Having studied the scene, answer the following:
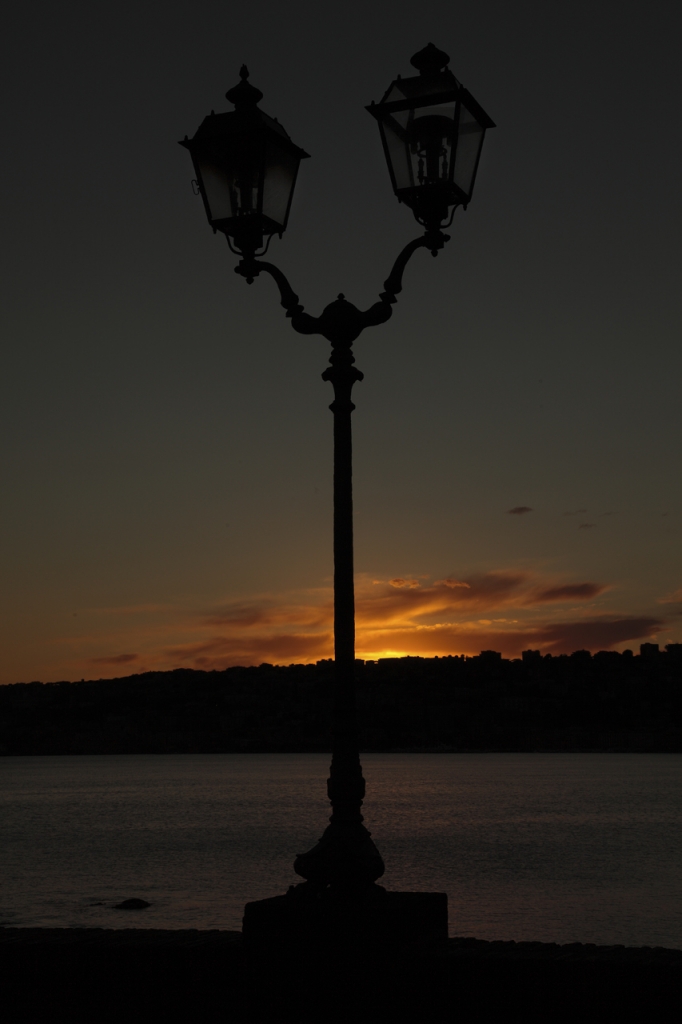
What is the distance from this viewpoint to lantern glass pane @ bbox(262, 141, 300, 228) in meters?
7.60

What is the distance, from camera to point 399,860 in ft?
251

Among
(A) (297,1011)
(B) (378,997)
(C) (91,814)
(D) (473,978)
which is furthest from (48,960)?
(C) (91,814)

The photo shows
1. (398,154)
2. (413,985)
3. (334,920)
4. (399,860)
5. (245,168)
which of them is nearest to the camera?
(413,985)

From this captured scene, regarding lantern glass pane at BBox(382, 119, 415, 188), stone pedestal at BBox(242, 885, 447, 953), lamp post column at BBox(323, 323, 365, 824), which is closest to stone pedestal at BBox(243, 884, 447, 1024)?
stone pedestal at BBox(242, 885, 447, 953)

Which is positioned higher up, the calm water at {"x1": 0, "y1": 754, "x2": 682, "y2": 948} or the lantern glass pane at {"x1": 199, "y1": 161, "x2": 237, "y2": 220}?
the lantern glass pane at {"x1": 199, "y1": 161, "x2": 237, "y2": 220}

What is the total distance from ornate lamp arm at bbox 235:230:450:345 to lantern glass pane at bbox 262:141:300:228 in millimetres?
375

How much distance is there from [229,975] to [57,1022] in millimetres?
1285

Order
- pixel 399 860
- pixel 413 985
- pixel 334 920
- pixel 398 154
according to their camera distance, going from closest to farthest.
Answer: pixel 413 985, pixel 334 920, pixel 398 154, pixel 399 860

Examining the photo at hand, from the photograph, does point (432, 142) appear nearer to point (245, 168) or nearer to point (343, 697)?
point (245, 168)

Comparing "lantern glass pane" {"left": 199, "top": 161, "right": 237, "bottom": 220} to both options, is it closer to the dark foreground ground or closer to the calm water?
the dark foreground ground

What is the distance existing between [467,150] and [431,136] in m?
0.28

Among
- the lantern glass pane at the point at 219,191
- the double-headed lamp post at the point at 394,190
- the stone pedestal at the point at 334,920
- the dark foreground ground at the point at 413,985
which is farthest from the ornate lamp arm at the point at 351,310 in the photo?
the dark foreground ground at the point at 413,985

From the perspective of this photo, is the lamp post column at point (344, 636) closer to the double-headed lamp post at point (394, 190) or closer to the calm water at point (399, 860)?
the double-headed lamp post at point (394, 190)

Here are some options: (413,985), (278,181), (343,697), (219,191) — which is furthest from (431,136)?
(413,985)
